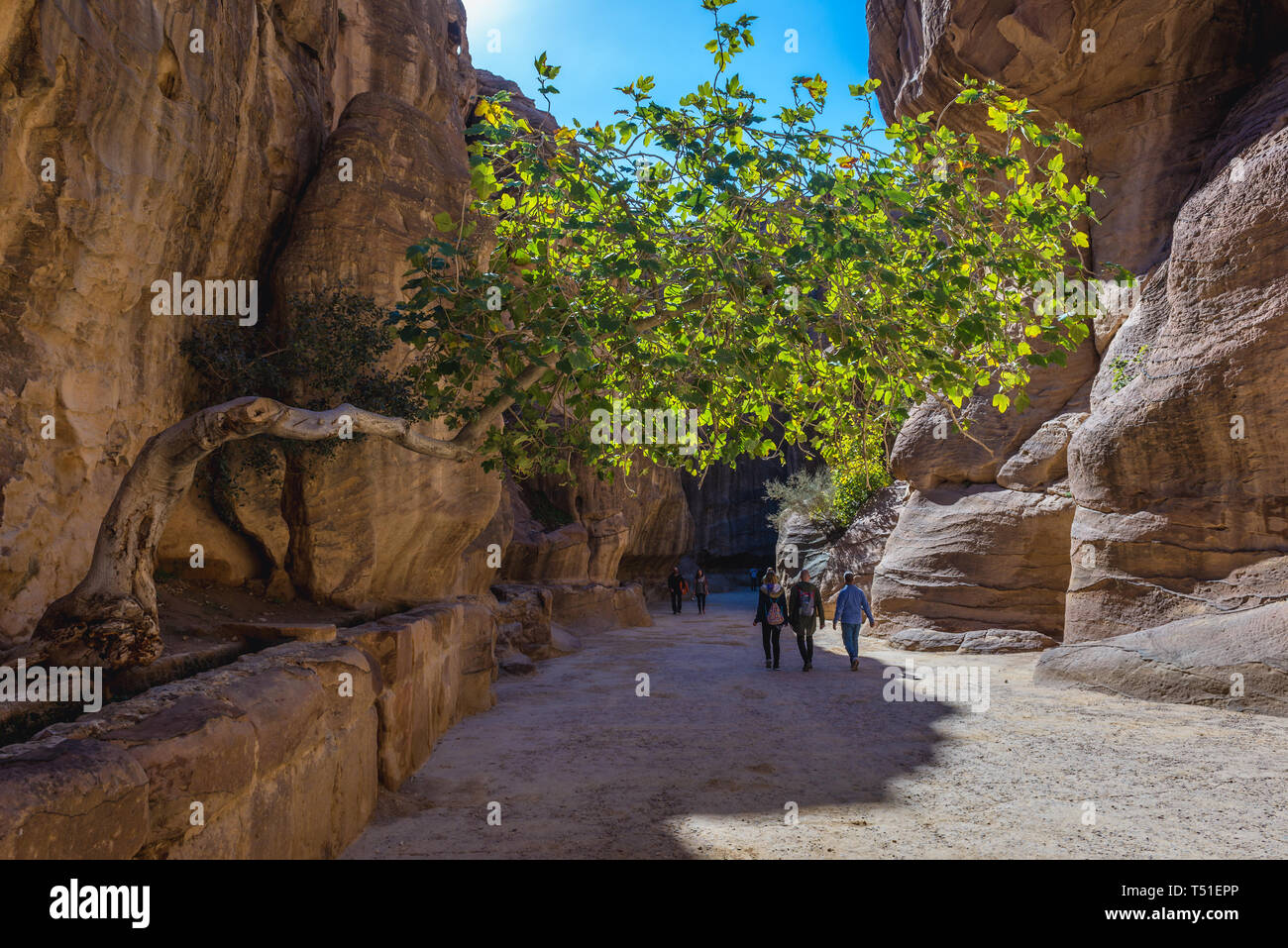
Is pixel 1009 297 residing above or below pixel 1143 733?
above

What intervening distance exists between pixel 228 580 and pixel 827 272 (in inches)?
284

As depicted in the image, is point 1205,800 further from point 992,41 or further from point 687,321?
point 992,41

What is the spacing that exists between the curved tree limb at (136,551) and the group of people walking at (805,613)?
852 centimetres

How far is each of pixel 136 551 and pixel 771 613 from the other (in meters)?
9.35

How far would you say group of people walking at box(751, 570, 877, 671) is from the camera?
12.5 m

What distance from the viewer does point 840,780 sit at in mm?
6559

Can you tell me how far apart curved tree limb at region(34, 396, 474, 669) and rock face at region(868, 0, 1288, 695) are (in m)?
9.64

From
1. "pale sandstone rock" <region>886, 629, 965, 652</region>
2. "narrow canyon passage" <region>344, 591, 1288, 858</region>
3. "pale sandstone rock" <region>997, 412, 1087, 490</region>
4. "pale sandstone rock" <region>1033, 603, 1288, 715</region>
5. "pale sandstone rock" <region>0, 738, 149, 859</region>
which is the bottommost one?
"pale sandstone rock" <region>886, 629, 965, 652</region>

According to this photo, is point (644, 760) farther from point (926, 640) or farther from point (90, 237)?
point (926, 640)

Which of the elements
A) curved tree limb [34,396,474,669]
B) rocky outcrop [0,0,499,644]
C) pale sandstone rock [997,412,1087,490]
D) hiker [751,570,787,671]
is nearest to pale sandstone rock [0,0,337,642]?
rocky outcrop [0,0,499,644]

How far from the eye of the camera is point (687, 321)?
646 cm

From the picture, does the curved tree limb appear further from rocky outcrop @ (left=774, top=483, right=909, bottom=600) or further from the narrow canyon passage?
rocky outcrop @ (left=774, top=483, right=909, bottom=600)

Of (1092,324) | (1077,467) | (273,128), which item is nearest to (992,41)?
(1092,324)

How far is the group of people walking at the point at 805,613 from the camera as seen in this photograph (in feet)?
41.1
